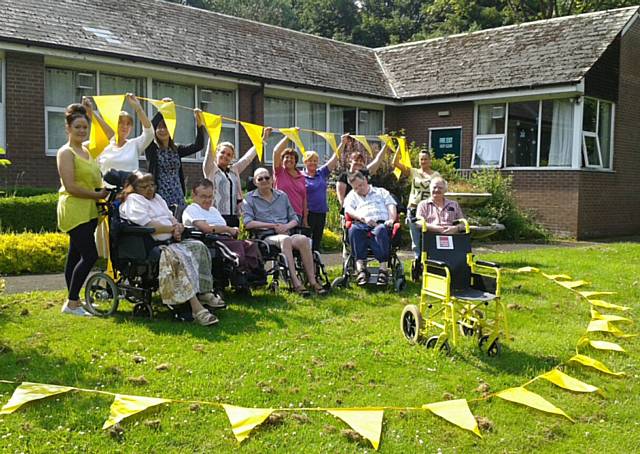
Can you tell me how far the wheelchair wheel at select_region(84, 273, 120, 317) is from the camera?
20.3 ft

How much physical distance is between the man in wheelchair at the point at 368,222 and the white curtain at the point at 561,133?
31.8 feet

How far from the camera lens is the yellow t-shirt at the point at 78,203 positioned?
6.03 m

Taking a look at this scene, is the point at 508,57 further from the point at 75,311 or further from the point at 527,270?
the point at 75,311

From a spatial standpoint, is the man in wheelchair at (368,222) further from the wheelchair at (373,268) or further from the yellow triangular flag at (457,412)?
the yellow triangular flag at (457,412)

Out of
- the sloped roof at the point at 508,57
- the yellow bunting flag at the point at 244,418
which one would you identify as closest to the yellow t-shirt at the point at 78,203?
the yellow bunting flag at the point at 244,418

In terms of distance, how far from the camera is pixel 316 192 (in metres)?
8.58

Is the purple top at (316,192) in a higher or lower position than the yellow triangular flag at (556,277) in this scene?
higher

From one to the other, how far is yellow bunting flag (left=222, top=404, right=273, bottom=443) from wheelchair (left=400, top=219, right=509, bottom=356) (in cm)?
188

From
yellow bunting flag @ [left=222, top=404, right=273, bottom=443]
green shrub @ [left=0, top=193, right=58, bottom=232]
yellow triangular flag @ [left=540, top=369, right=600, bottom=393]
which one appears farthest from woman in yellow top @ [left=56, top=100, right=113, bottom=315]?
green shrub @ [left=0, top=193, right=58, bottom=232]

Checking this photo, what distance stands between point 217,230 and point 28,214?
4.92 metres

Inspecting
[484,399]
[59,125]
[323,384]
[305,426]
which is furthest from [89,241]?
[59,125]

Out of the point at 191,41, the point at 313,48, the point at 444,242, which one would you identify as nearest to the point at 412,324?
the point at 444,242

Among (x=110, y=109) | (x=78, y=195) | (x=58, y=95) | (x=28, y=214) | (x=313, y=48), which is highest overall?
(x=313, y=48)

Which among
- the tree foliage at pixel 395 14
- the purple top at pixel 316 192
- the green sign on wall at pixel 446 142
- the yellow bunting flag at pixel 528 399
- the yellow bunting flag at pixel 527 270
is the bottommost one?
the yellow bunting flag at pixel 528 399
